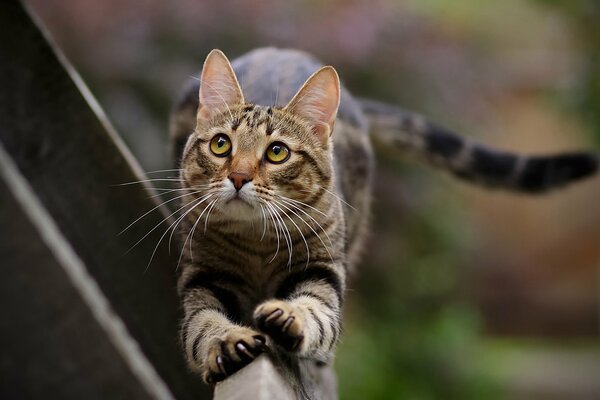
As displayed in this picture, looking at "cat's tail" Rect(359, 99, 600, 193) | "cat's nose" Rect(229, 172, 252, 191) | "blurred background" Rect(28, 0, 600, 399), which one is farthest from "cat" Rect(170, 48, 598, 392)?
"blurred background" Rect(28, 0, 600, 399)

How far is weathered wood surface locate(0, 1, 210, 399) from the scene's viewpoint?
4.83 ft

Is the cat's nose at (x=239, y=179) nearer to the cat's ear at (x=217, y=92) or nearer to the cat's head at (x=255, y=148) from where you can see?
the cat's head at (x=255, y=148)

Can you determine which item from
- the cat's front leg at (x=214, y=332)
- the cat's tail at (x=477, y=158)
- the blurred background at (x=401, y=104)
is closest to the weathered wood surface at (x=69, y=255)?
the cat's front leg at (x=214, y=332)

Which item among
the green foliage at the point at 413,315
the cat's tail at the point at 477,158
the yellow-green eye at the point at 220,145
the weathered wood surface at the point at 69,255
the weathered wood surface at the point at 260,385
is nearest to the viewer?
the weathered wood surface at the point at 69,255

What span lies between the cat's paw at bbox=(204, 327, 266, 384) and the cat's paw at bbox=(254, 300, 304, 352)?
4cm

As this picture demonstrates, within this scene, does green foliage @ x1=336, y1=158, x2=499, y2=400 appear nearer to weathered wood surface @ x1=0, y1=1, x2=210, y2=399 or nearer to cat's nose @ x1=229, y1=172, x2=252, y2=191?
weathered wood surface @ x1=0, y1=1, x2=210, y2=399

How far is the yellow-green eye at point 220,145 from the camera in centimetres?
257

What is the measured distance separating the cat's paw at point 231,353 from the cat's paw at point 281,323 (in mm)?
37

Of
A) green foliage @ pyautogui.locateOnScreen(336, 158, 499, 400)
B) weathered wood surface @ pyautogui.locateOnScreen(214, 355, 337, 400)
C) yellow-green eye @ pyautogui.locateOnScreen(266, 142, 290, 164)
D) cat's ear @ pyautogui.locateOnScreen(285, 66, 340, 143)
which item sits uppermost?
cat's ear @ pyautogui.locateOnScreen(285, 66, 340, 143)

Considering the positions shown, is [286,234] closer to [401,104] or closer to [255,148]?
[255,148]

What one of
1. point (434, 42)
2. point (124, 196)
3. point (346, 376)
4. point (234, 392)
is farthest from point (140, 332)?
point (434, 42)

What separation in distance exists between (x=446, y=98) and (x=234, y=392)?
17.9 feet

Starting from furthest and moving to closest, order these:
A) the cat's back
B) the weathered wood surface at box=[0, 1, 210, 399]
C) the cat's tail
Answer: the cat's tail → the cat's back → the weathered wood surface at box=[0, 1, 210, 399]

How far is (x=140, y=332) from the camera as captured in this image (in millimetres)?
2762
